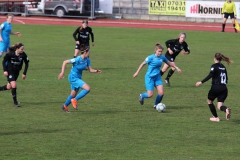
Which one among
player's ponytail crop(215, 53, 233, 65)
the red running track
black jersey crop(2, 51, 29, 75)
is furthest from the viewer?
the red running track

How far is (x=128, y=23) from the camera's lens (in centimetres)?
4594

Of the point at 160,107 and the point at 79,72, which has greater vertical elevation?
the point at 79,72

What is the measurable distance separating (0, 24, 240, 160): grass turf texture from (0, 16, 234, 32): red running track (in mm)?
15910

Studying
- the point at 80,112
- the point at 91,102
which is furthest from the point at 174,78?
the point at 80,112

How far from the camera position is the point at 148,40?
3591cm

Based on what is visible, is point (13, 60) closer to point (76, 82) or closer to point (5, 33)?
point (76, 82)

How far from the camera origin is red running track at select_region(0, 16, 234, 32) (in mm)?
43469

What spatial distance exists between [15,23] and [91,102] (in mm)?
28042

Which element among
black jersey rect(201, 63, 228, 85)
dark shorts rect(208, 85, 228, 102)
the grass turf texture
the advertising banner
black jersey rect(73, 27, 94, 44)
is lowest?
the grass turf texture

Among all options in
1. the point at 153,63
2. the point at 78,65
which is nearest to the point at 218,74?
the point at 153,63

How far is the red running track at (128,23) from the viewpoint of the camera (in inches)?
1711

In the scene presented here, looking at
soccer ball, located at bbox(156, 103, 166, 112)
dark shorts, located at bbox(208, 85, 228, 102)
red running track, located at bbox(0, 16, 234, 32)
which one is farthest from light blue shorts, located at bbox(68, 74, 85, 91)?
red running track, located at bbox(0, 16, 234, 32)

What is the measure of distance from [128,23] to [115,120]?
31596 millimetres

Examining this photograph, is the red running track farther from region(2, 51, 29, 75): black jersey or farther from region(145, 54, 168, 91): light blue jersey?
region(2, 51, 29, 75): black jersey
